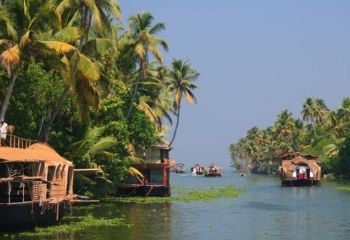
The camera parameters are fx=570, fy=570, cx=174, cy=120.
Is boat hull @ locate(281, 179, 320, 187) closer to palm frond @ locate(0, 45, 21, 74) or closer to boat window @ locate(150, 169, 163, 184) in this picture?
boat window @ locate(150, 169, 163, 184)

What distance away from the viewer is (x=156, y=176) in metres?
49.9

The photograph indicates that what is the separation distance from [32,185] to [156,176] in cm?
2675

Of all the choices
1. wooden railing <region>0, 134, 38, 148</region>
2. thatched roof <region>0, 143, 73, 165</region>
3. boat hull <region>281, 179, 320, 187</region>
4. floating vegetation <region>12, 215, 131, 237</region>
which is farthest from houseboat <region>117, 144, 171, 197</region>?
boat hull <region>281, 179, 320, 187</region>

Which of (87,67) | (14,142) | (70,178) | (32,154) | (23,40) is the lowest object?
(70,178)

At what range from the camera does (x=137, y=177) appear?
1900 inches

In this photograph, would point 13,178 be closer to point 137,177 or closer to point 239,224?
point 239,224

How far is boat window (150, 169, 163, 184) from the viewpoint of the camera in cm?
4973

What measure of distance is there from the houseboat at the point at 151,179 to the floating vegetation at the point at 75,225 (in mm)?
18229

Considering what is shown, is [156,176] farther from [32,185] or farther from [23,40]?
[32,185]

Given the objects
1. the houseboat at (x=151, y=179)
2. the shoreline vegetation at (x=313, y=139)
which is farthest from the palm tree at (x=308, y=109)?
the houseboat at (x=151, y=179)

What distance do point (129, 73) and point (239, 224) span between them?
78.9 ft

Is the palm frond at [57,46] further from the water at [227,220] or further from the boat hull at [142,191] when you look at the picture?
the boat hull at [142,191]

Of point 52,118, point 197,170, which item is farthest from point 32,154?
point 197,170

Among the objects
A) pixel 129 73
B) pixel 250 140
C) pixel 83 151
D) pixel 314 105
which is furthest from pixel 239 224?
pixel 250 140
